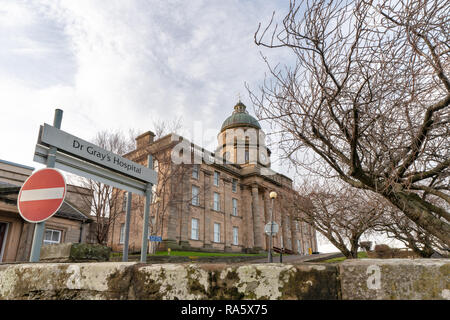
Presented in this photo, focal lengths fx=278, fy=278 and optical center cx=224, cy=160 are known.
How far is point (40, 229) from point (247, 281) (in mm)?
3257

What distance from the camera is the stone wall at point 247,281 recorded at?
1.56 m

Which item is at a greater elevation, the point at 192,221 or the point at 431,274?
the point at 192,221

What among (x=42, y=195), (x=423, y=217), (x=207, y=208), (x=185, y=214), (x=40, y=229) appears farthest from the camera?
(x=207, y=208)

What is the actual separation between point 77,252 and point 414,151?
18.5 ft

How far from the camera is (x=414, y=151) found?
15.4 feet

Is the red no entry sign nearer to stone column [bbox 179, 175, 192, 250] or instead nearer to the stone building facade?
the stone building facade

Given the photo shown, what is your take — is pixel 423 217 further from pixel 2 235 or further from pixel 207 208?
pixel 207 208

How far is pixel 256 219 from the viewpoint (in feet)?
133

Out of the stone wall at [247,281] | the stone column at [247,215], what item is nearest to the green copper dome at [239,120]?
the stone column at [247,215]

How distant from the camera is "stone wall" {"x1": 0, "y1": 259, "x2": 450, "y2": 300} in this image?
156cm

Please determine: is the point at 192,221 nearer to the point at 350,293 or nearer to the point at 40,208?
the point at 40,208

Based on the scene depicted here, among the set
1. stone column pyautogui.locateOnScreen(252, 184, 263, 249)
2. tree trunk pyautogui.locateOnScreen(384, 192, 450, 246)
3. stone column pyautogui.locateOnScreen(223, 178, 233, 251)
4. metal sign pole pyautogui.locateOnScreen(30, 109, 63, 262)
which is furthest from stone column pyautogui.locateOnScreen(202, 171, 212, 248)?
metal sign pole pyautogui.locateOnScreen(30, 109, 63, 262)

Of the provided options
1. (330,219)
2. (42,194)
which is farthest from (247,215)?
(42,194)
